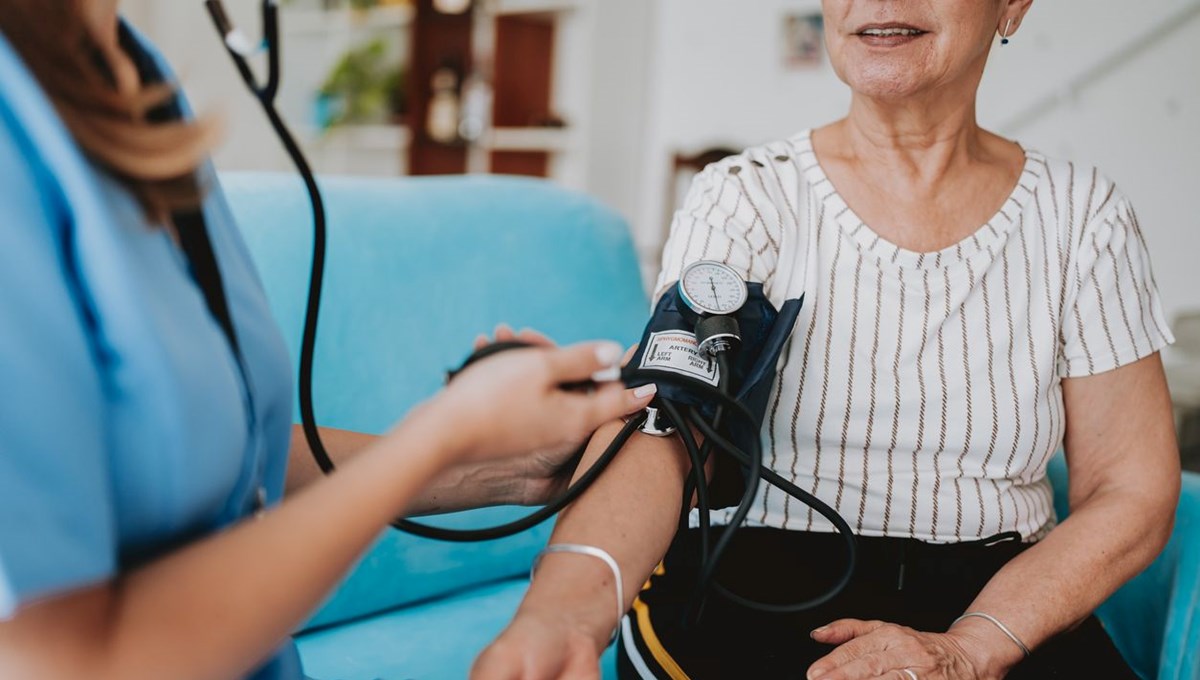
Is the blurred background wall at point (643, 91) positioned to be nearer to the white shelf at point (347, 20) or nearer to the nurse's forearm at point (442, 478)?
the white shelf at point (347, 20)

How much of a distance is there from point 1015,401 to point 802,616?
34 centimetres

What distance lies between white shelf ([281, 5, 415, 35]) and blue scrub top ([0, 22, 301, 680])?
4.72 metres

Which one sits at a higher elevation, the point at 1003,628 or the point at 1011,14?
the point at 1011,14

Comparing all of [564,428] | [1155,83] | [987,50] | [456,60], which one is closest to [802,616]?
[564,428]

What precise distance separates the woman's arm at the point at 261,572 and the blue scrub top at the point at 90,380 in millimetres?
23

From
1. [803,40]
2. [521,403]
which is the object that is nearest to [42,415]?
[521,403]

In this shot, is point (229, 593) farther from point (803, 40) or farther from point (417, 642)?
point (803, 40)

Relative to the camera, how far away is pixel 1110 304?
3.92 feet

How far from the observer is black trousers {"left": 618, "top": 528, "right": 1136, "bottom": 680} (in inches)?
41.6

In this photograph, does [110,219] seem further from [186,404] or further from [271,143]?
[271,143]

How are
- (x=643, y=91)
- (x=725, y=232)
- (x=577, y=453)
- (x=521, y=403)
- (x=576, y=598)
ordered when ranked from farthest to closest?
1. (x=643, y=91)
2. (x=725, y=232)
3. (x=577, y=453)
4. (x=576, y=598)
5. (x=521, y=403)

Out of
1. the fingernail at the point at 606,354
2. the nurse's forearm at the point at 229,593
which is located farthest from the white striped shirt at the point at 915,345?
the nurse's forearm at the point at 229,593

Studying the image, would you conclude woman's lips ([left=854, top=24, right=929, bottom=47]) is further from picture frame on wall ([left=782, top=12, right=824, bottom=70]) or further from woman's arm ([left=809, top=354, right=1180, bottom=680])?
picture frame on wall ([left=782, top=12, right=824, bottom=70])

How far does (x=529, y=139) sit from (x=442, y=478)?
3742 mm
